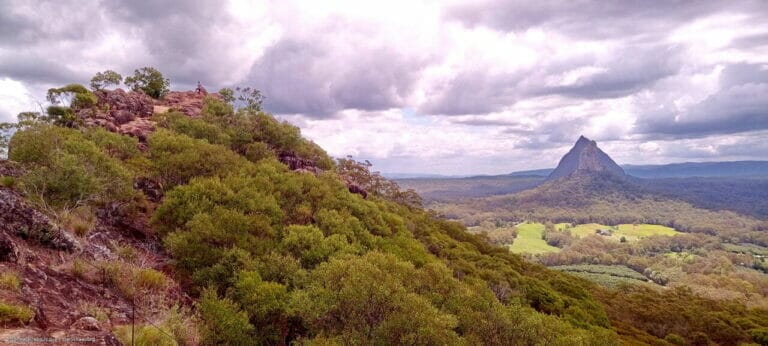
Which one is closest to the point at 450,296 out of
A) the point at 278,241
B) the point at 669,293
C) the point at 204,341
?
the point at 278,241

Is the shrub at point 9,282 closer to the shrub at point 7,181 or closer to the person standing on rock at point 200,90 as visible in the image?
the shrub at point 7,181

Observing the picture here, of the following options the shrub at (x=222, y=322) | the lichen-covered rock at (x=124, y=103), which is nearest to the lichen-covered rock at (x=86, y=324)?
the shrub at (x=222, y=322)

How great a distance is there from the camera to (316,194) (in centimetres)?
5344

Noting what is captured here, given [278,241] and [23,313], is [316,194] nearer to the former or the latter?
[278,241]

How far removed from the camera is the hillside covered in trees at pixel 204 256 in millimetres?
19984

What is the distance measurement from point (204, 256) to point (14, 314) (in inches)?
771

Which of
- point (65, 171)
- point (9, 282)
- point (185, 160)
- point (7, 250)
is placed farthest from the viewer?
point (185, 160)

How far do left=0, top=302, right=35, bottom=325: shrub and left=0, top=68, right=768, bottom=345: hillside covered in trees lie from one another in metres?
0.05

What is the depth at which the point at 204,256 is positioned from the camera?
33281mm

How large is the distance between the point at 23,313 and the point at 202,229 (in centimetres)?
2037

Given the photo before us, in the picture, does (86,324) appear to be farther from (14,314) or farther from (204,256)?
(204,256)

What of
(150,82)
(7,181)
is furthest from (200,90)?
(7,181)

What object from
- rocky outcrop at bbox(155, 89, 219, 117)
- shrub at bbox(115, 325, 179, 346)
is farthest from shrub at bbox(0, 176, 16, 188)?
rocky outcrop at bbox(155, 89, 219, 117)

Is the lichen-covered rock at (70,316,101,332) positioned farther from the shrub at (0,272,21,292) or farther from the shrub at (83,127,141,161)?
the shrub at (83,127,141,161)
